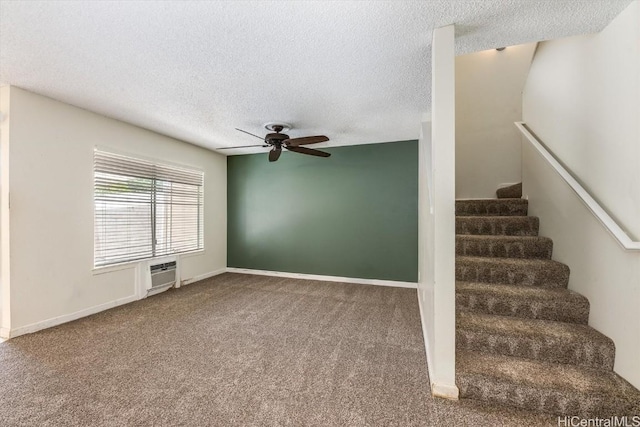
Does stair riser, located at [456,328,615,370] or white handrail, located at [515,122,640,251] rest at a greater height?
white handrail, located at [515,122,640,251]

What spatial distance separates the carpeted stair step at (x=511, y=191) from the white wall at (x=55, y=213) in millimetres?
5242

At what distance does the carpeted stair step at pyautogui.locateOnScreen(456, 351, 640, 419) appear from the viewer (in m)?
1.43

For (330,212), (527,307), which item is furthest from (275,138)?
(527,307)

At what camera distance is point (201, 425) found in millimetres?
1453

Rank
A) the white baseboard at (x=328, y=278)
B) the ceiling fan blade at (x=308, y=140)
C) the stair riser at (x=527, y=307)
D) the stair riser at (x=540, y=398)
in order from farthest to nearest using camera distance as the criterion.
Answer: the white baseboard at (x=328, y=278) < the ceiling fan blade at (x=308, y=140) < the stair riser at (x=527, y=307) < the stair riser at (x=540, y=398)

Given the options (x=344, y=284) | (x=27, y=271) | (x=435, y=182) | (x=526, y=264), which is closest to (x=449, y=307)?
(x=435, y=182)

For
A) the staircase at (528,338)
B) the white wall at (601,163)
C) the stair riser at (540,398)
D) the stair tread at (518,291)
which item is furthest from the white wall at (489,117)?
the stair riser at (540,398)

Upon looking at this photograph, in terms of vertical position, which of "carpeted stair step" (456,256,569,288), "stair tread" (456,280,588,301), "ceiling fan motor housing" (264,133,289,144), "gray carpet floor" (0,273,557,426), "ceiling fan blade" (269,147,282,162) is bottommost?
"gray carpet floor" (0,273,557,426)

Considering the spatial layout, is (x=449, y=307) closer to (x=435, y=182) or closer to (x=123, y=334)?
(x=435, y=182)

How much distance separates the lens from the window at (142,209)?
3.18 m

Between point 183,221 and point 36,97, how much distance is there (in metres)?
2.27

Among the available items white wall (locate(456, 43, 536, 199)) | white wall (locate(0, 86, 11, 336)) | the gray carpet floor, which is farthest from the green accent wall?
white wall (locate(0, 86, 11, 336))

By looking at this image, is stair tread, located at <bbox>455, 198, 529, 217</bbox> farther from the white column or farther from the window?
the window

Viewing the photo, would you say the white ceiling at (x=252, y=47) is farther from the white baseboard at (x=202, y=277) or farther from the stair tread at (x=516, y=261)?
the white baseboard at (x=202, y=277)
